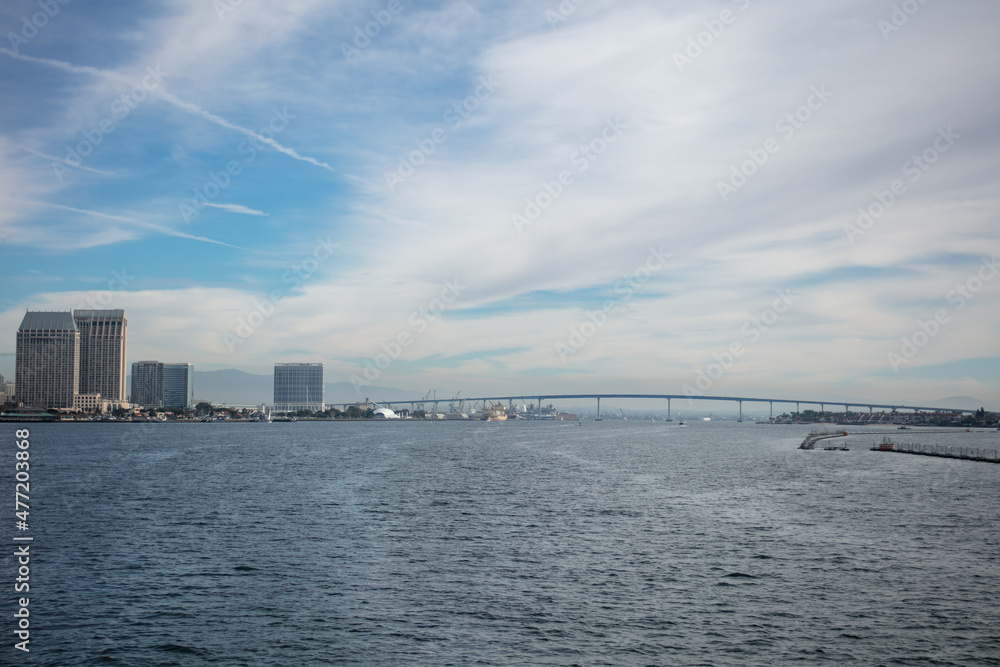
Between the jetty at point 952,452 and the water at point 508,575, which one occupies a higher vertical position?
the water at point 508,575

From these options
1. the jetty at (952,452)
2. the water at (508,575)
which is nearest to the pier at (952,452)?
the jetty at (952,452)

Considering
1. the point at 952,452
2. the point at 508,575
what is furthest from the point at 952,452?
the point at 508,575

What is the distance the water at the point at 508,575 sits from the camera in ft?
70.6

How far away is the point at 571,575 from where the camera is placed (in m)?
29.5

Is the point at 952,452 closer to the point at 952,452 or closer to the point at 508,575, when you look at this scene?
the point at 952,452

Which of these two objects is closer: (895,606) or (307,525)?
(895,606)

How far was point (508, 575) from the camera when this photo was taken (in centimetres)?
2944

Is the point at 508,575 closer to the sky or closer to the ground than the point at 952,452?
closer to the sky

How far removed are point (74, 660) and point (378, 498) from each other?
1271 inches

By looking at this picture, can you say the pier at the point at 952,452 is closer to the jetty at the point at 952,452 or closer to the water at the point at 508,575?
the jetty at the point at 952,452

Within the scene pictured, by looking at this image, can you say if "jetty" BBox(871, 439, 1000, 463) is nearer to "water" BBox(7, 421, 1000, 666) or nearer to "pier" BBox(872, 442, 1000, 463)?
"pier" BBox(872, 442, 1000, 463)

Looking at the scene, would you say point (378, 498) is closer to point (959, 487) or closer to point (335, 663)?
point (335, 663)

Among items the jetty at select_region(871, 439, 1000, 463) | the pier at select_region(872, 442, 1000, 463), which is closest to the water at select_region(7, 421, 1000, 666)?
the jetty at select_region(871, 439, 1000, 463)

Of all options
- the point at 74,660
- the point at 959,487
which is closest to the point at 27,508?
the point at 74,660
